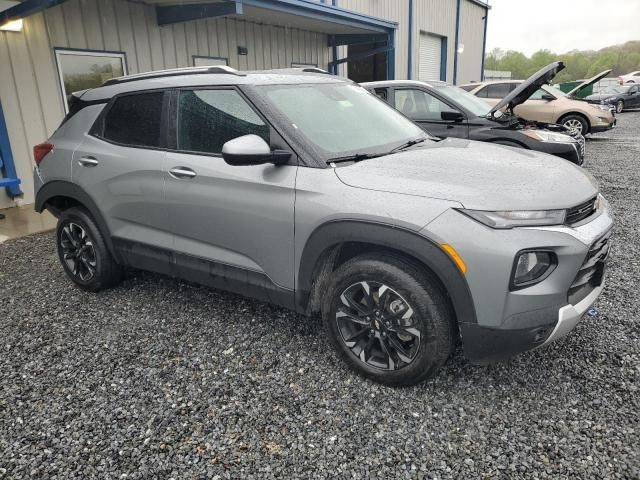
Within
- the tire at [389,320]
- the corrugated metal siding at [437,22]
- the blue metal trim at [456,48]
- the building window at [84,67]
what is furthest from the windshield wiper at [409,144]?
the blue metal trim at [456,48]

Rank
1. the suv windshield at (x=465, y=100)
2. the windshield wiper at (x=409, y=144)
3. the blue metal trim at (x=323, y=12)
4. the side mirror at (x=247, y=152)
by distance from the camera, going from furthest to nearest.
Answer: the blue metal trim at (x=323, y=12) < the suv windshield at (x=465, y=100) < the windshield wiper at (x=409, y=144) < the side mirror at (x=247, y=152)

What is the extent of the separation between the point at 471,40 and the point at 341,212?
2120cm

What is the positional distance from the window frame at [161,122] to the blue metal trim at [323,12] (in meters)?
4.12

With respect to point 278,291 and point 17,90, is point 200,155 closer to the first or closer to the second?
point 278,291

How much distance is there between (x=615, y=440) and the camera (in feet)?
7.25

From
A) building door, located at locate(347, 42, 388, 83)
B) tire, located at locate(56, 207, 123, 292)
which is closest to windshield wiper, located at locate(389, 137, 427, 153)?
tire, located at locate(56, 207, 123, 292)

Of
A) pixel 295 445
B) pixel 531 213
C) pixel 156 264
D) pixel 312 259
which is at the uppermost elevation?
pixel 531 213

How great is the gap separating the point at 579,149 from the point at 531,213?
5790mm

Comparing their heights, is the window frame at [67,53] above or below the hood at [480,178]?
above

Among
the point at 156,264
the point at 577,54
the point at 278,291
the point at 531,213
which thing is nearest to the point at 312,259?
the point at 278,291

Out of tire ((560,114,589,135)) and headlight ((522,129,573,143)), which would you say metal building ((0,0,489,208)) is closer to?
headlight ((522,129,573,143))

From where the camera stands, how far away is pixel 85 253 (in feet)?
13.0

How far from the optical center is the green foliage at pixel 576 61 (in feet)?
296

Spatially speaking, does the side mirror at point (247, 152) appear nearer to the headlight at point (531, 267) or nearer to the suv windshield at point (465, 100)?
the headlight at point (531, 267)
